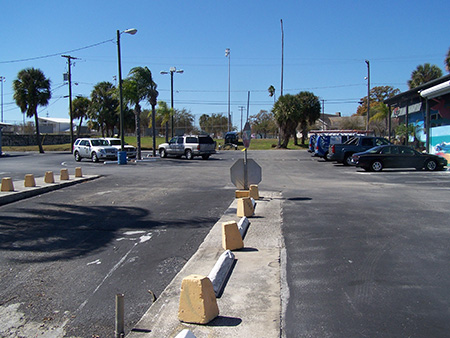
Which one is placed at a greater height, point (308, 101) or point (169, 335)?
point (308, 101)

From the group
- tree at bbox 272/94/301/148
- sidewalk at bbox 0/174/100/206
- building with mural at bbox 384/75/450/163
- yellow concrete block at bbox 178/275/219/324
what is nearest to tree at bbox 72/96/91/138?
tree at bbox 272/94/301/148

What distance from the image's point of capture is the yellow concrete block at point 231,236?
6.86 m

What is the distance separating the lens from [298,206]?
1109 cm

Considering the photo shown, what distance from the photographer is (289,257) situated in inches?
259

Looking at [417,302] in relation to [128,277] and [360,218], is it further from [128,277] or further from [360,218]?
[360,218]

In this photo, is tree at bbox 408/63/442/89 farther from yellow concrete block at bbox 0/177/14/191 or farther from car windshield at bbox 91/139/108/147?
yellow concrete block at bbox 0/177/14/191

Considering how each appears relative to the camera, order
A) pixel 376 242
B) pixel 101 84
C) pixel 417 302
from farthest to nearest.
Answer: pixel 101 84, pixel 376 242, pixel 417 302

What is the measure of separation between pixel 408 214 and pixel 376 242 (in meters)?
2.98

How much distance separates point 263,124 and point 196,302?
103676 millimetres

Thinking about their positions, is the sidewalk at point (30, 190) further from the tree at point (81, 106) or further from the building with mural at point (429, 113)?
the tree at point (81, 106)

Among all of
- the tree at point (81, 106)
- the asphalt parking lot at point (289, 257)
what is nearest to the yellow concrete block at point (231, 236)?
the asphalt parking lot at point (289, 257)

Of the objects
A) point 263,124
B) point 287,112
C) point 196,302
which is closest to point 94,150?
point 196,302

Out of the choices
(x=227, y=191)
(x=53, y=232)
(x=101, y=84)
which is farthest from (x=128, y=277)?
(x=101, y=84)

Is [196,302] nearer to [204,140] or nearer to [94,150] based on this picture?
[94,150]
